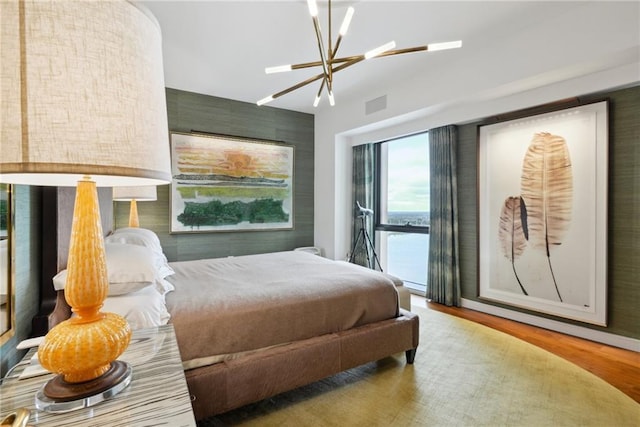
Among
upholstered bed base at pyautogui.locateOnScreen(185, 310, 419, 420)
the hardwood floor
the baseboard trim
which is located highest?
upholstered bed base at pyautogui.locateOnScreen(185, 310, 419, 420)

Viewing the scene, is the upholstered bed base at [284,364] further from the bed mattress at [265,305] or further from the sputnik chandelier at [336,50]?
the sputnik chandelier at [336,50]

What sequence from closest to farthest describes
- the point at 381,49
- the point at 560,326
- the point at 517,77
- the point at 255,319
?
the point at 255,319
the point at 381,49
the point at 517,77
the point at 560,326

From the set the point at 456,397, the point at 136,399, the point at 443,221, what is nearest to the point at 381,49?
the point at 136,399

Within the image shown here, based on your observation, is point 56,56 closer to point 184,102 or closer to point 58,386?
point 58,386

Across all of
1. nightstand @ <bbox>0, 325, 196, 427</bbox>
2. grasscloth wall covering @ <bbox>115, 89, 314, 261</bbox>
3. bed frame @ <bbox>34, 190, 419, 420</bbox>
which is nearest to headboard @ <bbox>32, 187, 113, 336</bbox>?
bed frame @ <bbox>34, 190, 419, 420</bbox>

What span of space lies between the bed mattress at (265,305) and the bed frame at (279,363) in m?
0.06

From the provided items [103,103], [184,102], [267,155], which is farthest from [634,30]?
[184,102]

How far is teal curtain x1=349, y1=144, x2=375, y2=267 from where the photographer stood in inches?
197

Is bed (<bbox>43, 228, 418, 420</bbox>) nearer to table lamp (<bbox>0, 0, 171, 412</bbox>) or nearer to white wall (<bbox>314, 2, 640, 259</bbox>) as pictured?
table lamp (<bbox>0, 0, 171, 412</bbox>)

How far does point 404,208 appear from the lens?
477cm

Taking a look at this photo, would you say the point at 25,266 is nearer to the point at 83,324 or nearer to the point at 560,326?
the point at 83,324

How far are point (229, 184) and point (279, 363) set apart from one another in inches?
135

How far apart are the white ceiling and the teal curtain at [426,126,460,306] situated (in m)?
0.78

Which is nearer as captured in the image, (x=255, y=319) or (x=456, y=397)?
(x=255, y=319)
